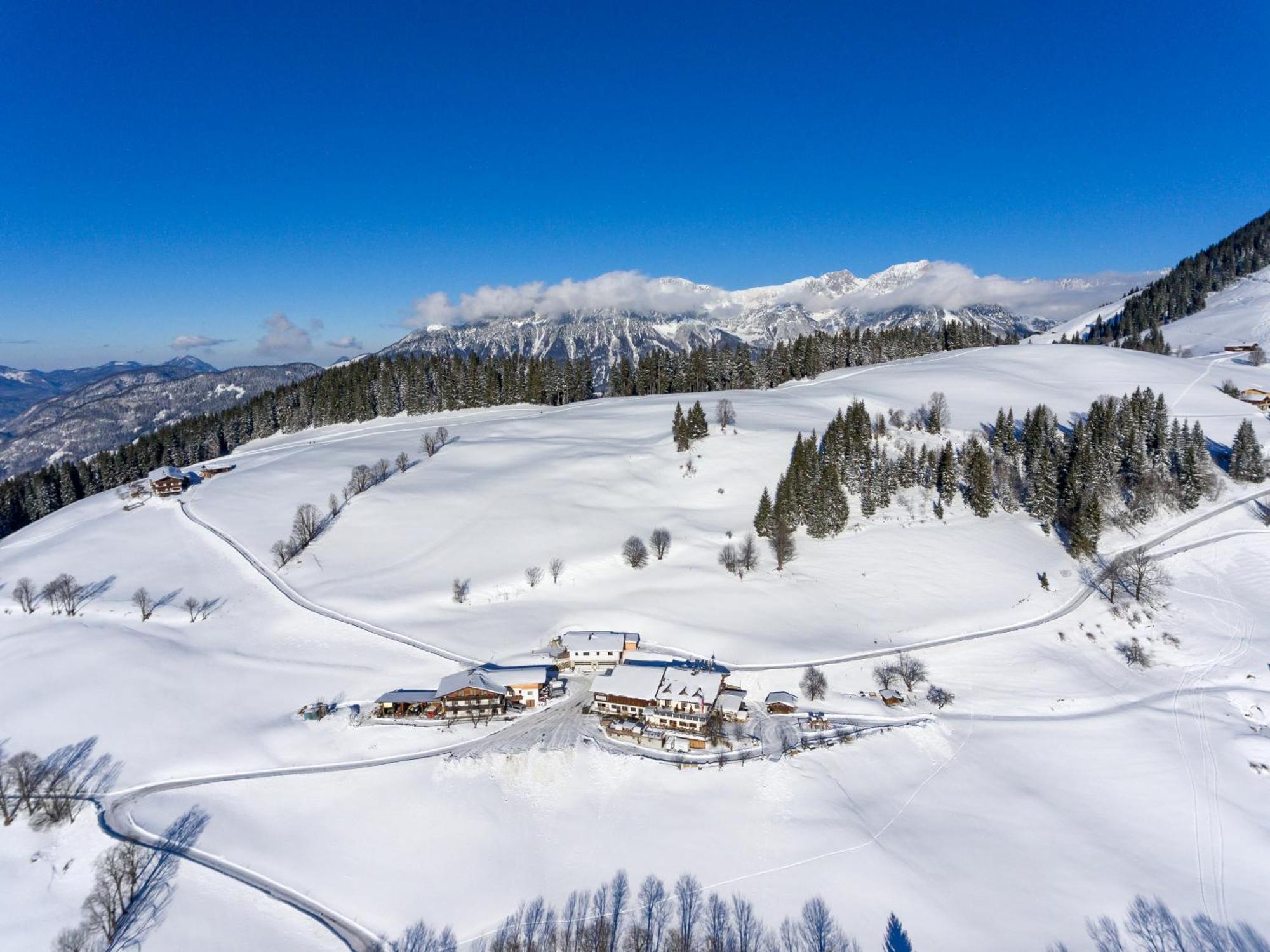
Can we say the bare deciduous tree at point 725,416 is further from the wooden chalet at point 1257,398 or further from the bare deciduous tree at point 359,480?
the wooden chalet at point 1257,398

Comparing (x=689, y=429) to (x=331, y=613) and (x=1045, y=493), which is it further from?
(x=331, y=613)

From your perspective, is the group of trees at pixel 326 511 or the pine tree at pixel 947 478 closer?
the group of trees at pixel 326 511

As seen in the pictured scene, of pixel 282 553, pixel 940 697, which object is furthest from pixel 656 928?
pixel 282 553

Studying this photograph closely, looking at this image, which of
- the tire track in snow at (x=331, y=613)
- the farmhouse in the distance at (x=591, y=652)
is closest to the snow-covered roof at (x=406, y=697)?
the tire track in snow at (x=331, y=613)

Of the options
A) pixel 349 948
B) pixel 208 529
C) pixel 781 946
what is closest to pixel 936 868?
pixel 781 946

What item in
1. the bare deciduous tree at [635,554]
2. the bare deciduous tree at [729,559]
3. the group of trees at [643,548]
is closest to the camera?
the bare deciduous tree at [729,559]
